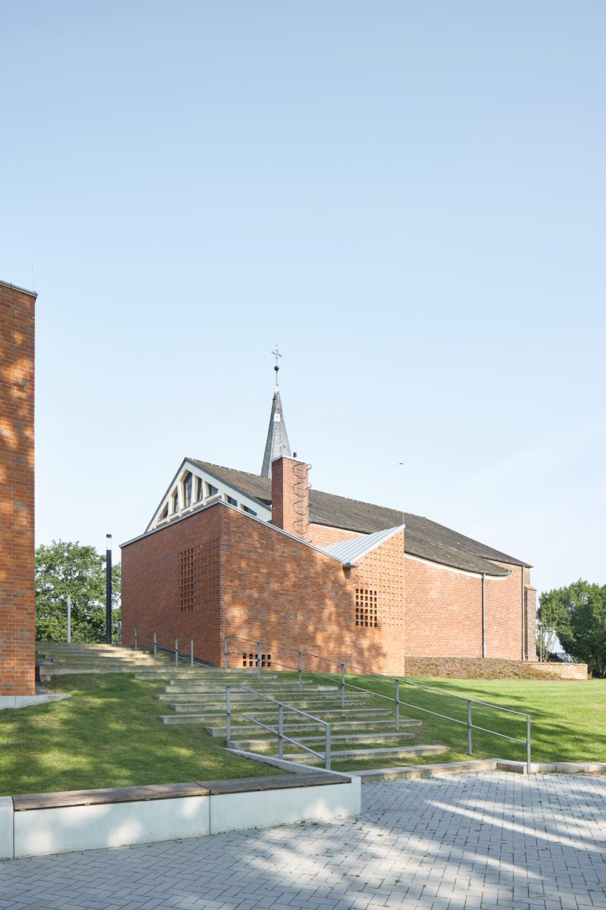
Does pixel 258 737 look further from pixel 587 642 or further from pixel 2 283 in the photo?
pixel 587 642

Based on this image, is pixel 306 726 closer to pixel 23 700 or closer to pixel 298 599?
pixel 23 700

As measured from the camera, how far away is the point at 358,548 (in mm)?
24281

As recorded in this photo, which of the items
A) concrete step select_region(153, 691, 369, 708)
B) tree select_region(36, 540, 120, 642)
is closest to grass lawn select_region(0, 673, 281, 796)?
concrete step select_region(153, 691, 369, 708)

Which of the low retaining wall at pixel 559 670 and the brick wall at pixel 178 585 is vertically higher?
the brick wall at pixel 178 585

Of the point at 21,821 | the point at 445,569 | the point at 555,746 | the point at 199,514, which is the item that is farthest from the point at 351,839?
the point at 445,569

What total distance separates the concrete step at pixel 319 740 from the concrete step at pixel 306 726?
0.24 metres

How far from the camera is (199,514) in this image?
21.5 m

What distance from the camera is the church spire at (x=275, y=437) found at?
49.0 meters

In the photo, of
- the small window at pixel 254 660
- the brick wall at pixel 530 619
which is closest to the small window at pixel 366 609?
the small window at pixel 254 660

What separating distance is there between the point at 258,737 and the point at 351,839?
5.00 m

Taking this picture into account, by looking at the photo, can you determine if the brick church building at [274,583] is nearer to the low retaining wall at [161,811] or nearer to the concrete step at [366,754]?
the concrete step at [366,754]

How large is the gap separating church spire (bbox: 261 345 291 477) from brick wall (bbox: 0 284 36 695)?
3568 cm

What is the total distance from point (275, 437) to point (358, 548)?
2581 cm

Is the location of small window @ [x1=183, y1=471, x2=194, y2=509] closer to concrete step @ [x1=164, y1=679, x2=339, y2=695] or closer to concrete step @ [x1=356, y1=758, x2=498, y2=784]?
concrete step @ [x1=164, y1=679, x2=339, y2=695]
